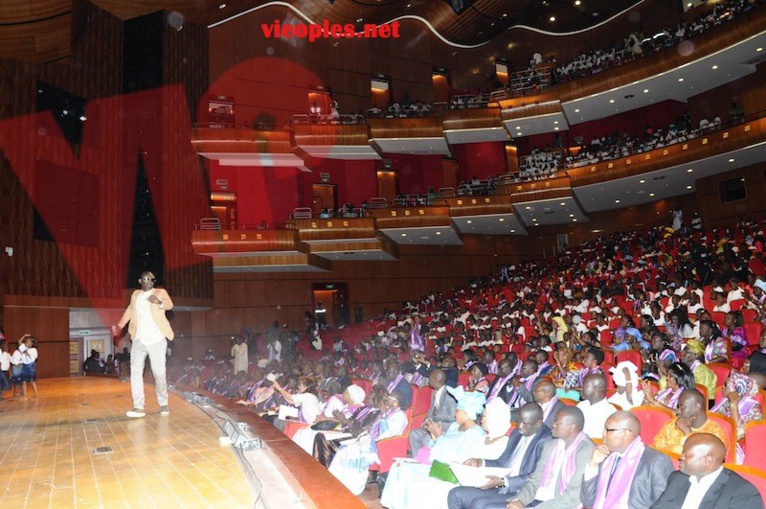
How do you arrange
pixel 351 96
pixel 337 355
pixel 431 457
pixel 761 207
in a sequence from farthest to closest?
pixel 351 96 < pixel 761 207 < pixel 337 355 < pixel 431 457

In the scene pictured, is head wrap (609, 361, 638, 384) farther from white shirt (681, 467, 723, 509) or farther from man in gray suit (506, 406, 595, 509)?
white shirt (681, 467, 723, 509)

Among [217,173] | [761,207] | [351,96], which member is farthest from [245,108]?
[761,207]

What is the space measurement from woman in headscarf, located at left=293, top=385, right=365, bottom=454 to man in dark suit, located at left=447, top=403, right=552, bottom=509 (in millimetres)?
2239

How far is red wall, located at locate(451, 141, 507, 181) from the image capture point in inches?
907


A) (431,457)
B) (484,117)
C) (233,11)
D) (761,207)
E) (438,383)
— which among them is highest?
(233,11)

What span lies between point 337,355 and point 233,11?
12820 mm

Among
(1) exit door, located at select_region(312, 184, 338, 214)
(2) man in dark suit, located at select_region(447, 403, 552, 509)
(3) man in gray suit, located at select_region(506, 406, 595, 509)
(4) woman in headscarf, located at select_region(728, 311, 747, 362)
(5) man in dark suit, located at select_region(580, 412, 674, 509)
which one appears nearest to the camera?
(5) man in dark suit, located at select_region(580, 412, 674, 509)

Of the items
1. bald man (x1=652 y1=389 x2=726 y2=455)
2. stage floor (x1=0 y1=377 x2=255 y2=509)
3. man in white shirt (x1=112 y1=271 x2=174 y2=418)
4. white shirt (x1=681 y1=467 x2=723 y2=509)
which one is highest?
man in white shirt (x1=112 y1=271 x2=174 y2=418)

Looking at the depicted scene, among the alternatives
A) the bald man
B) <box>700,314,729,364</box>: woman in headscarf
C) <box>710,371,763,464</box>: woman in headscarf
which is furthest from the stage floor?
<box>700,314,729,364</box>: woman in headscarf

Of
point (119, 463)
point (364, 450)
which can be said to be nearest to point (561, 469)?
point (364, 450)

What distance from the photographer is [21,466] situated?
377 centimetres

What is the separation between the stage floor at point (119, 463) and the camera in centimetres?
299

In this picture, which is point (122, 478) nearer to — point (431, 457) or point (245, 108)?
point (431, 457)

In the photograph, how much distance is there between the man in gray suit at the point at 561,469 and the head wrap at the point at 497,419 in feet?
2.33
